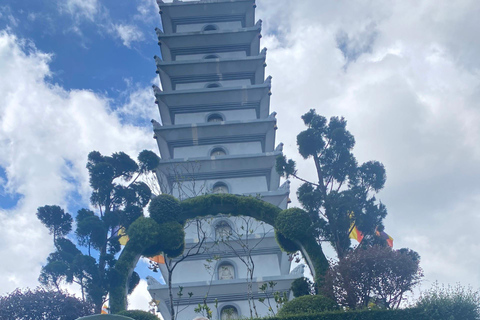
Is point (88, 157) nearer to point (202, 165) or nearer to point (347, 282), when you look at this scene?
point (202, 165)

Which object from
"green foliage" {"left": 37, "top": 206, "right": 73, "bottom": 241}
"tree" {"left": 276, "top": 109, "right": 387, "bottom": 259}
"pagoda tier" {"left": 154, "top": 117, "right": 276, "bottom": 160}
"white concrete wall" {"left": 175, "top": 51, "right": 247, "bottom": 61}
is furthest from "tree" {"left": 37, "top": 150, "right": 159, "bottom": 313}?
"white concrete wall" {"left": 175, "top": 51, "right": 247, "bottom": 61}

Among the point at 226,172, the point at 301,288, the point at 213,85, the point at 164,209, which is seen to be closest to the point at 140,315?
the point at 164,209

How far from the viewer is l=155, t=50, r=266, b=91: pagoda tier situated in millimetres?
26562

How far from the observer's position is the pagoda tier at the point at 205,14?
29.4 meters

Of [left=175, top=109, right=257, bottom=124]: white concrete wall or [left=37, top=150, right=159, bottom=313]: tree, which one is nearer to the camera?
[left=37, top=150, right=159, bottom=313]: tree

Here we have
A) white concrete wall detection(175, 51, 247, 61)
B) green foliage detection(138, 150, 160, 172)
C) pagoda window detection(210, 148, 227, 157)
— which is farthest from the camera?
white concrete wall detection(175, 51, 247, 61)

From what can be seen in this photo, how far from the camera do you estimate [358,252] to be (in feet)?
44.3

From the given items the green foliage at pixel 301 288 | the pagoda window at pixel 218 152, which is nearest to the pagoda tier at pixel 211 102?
the pagoda window at pixel 218 152

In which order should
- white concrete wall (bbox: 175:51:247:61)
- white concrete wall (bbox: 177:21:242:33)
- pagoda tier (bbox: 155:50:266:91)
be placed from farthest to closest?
1. white concrete wall (bbox: 177:21:242:33)
2. white concrete wall (bbox: 175:51:247:61)
3. pagoda tier (bbox: 155:50:266:91)

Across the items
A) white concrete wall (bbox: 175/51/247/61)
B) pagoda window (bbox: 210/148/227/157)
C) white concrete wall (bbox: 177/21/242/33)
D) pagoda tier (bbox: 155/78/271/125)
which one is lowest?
pagoda window (bbox: 210/148/227/157)

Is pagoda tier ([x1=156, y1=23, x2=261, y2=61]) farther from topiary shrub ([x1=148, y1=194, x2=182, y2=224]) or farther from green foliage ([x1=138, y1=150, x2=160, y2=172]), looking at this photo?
topiary shrub ([x1=148, y1=194, x2=182, y2=224])

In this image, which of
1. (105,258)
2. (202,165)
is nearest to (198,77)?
(202,165)

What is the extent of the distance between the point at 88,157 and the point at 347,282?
43.3ft

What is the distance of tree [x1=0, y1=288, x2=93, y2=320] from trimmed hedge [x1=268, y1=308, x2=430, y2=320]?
7.39 meters
